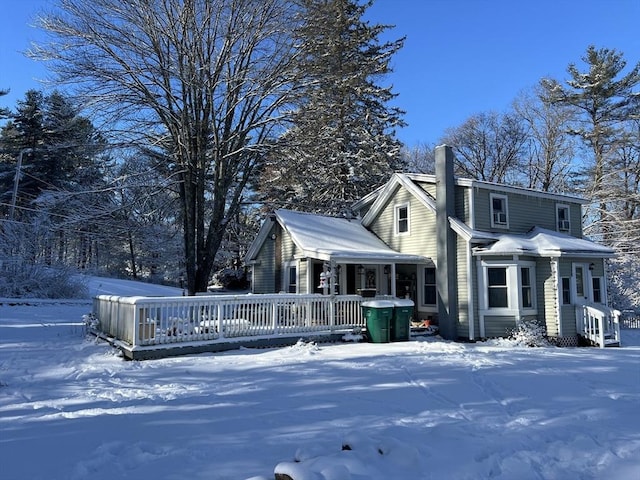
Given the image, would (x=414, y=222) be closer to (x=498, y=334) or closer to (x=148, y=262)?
(x=498, y=334)

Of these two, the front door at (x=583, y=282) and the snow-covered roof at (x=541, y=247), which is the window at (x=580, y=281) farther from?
the snow-covered roof at (x=541, y=247)

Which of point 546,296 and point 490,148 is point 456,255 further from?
point 490,148

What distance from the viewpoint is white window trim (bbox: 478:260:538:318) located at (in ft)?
43.9

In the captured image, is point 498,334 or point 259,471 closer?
point 259,471

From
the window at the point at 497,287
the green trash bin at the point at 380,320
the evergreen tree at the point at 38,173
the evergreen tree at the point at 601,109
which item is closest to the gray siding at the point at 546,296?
the window at the point at 497,287

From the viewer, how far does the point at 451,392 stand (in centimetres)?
652

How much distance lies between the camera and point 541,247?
13562 millimetres

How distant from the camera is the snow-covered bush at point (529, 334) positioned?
12.7m

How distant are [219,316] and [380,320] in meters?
4.30

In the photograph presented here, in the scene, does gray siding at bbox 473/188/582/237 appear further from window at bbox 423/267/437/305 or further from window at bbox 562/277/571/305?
window at bbox 562/277/571/305

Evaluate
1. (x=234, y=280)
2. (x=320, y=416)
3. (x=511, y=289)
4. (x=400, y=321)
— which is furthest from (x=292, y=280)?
(x=234, y=280)

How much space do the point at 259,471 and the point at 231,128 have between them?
14.9 m

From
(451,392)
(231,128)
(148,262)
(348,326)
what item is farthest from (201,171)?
(148,262)

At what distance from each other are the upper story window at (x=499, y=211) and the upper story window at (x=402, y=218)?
293 centimetres
